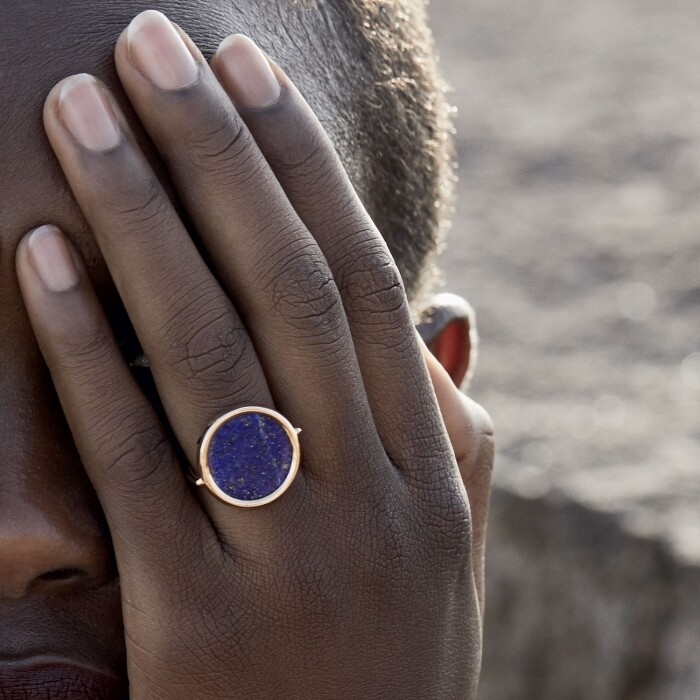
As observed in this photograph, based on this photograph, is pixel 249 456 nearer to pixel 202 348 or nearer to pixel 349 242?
pixel 202 348

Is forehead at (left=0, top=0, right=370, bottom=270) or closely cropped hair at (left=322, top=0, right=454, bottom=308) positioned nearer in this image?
forehead at (left=0, top=0, right=370, bottom=270)

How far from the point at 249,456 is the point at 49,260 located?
314mm

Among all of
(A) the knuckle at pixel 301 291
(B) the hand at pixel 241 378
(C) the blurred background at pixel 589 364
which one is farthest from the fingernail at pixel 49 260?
(C) the blurred background at pixel 589 364

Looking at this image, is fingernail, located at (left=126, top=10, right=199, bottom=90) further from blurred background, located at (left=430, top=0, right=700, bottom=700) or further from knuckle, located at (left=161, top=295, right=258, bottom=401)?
blurred background, located at (left=430, top=0, right=700, bottom=700)

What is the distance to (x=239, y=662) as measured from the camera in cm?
149

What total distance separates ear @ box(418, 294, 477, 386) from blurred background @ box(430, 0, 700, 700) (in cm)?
87

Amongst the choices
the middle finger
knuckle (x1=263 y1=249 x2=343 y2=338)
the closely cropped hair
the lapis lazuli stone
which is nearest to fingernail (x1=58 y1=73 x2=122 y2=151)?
the middle finger

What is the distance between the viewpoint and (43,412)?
1.45 meters

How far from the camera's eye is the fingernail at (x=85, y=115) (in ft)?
4.36

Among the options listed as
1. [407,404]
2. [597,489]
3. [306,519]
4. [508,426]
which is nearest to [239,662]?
[306,519]

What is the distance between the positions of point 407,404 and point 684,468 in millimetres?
1699

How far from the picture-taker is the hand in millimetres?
1362

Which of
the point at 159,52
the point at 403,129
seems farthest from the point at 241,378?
the point at 403,129

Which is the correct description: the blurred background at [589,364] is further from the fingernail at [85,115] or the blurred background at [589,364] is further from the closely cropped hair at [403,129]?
the fingernail at [85,115]
